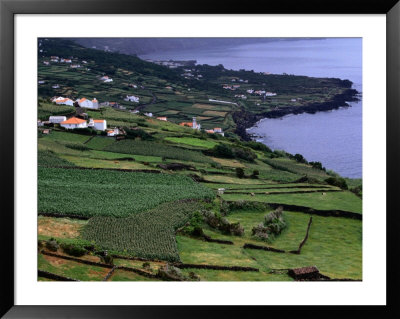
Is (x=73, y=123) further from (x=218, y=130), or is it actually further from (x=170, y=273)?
(x=170, y=273)

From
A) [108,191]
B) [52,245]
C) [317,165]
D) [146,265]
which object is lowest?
[146,265]

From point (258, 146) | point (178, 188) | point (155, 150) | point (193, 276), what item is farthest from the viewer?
point (155, 150)

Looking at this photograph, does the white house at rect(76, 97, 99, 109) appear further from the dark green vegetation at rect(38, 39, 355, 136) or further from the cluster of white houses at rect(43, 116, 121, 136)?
the cluster of white houses at rect(43, 116, 121, 136)

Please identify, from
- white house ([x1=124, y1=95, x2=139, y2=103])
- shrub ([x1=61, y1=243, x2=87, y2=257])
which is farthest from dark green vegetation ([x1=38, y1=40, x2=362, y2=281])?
white house ([x1=124, y1=95, x2=139, y2=103])

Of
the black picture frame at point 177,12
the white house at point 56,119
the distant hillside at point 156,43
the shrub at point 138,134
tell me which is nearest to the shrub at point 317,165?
the distant hillside at point 156,43

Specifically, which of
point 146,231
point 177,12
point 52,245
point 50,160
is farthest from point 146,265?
point 50,160

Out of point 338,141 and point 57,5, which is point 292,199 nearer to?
point 338,141
